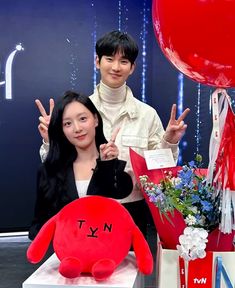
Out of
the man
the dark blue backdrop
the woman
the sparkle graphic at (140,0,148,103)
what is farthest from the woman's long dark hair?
the sparkle graphic at (140,0,148,103)

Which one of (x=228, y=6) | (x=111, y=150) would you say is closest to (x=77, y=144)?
(x=111, y=150)

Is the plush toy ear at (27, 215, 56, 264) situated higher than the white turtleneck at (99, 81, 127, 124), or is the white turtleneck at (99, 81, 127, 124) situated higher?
the white turtleneck at (99, 81, 127, 124)

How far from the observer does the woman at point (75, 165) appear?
4.50 ft

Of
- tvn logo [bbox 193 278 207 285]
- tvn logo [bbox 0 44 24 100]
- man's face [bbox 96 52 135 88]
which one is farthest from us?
tvn logo [bbox 0 44 24 100]

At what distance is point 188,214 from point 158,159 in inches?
A: 10.2

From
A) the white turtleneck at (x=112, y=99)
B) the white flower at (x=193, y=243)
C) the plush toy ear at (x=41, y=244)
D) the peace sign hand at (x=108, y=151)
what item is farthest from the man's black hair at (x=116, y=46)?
the white flower at (x=193, y=243)

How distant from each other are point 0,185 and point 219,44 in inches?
121

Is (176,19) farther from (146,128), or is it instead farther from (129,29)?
(129,29)

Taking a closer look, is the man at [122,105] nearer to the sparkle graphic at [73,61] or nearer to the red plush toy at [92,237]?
the red plush toy at [92,237]

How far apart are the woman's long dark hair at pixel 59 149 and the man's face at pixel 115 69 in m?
0.30

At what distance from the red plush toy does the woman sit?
20cm

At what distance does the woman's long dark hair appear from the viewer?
4.56ft

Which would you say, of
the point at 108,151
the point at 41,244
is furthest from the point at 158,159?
the point at 41,244

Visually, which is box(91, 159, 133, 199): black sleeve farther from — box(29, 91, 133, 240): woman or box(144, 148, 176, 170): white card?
box(144, 148, 176, 170): white card
